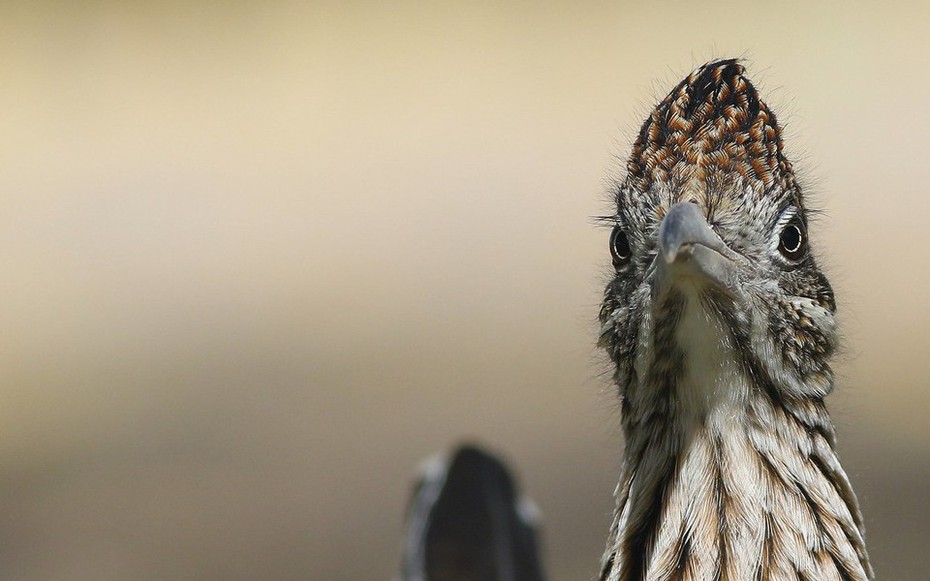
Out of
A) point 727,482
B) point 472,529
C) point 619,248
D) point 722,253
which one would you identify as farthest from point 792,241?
point 472,529

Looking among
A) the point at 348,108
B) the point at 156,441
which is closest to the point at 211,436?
the point at 156,441

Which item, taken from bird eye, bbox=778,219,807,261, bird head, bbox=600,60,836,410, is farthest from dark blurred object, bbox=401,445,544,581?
bird eye, bbox=778,219,807,261

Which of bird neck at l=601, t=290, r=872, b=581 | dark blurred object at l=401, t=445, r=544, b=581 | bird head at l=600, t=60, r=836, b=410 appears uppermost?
bird head at l=600, t=60, r=836, b=410

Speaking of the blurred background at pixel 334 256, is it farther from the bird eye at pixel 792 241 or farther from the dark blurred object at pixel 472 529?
the bird eye at pixel 792 241

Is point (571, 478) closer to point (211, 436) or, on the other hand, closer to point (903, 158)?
point (211, 436)

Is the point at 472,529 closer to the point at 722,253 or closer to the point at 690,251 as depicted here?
the point at 722,253

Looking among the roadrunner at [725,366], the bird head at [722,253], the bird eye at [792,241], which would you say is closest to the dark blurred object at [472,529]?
the roadrunner at [725,366]

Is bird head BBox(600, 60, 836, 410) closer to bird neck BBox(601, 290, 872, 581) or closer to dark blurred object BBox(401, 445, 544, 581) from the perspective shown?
bird neck BBox(601, 290, 872, 581)
